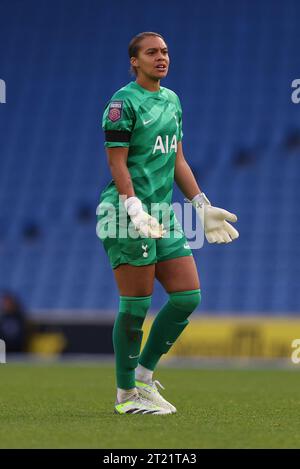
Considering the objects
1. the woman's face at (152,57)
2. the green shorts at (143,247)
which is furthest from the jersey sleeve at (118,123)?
the green shorts at (143,247)

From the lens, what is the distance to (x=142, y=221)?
5.05 metres

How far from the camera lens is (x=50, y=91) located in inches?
760

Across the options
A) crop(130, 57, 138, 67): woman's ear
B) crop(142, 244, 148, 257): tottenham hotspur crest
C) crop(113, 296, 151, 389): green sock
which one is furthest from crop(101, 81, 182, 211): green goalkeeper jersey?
crop(113, 296, 151, 389): green sock

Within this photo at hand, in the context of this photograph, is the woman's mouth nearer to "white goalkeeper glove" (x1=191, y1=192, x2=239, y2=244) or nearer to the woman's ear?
the woman's ear

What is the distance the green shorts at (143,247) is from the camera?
17.2ft

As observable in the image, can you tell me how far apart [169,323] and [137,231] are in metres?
0.57

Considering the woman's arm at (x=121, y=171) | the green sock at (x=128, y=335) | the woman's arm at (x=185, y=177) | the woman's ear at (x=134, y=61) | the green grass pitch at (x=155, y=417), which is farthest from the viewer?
the woman's arm at (x=185, y=177)

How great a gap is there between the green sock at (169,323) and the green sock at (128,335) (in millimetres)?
137

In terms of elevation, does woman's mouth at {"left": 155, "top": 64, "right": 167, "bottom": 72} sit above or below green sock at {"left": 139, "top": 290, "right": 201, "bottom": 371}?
above

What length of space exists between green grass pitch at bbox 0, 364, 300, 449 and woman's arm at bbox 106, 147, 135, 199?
3.54ft

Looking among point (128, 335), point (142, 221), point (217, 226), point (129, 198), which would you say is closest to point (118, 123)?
point (129, 198)

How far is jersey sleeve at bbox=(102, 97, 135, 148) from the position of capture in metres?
5.23

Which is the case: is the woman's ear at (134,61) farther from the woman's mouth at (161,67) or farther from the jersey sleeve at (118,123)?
the jersey sleeve at (118,123)

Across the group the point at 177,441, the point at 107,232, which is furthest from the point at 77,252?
the point at 177,441
